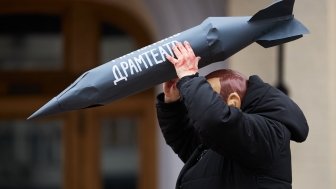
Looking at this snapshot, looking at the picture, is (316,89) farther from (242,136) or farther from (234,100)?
(242,136)

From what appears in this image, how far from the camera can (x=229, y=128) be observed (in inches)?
114

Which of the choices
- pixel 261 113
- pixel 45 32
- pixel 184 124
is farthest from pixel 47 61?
pixel 261 113

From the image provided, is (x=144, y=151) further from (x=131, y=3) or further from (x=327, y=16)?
(x=327, y=16)

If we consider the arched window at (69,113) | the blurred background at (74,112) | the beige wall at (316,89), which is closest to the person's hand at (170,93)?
the beige wall at (316,89)

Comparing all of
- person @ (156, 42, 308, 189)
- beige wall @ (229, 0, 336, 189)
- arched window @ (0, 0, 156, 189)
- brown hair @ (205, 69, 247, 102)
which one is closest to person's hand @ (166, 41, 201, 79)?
person @ (156, 42, 308, 189)

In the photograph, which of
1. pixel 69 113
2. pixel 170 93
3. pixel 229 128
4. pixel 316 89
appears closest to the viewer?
pixel 229 128

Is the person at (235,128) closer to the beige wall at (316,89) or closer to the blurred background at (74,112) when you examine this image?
the beige wall at (316,89)

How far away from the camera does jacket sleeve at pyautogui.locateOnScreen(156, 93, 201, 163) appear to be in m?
3.40

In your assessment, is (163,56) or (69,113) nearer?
(163,56)

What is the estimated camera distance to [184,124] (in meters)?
3.45

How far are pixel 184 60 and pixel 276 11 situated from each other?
0.39 meters

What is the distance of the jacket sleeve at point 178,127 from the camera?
11.2ft

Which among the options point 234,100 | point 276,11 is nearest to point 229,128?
point 234,100

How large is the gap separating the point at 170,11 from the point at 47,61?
1.29m
